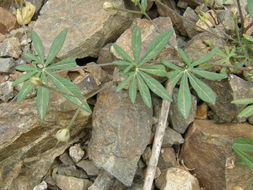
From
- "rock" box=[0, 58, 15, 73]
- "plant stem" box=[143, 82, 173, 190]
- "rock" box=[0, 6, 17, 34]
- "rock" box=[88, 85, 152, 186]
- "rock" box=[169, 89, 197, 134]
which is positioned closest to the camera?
"plant stem" box=[143, 82, 173, 190]

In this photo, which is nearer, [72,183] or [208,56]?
[208,56]

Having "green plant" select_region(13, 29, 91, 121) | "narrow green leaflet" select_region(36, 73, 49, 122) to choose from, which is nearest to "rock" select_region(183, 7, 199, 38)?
"green plant" select_region(13, 29, 91, 121)

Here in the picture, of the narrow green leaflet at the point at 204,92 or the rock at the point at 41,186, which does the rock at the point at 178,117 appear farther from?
the rock at the point at 41,186

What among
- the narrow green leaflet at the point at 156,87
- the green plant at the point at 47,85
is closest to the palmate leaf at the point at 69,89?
the green plant at the point at 47,85

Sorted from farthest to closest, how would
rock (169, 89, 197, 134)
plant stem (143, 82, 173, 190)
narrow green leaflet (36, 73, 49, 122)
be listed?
rock (169, 89, 197, 134), plant stem (143, 82, 173, 190), narrow green leaflet (36, 73, 49, 122)

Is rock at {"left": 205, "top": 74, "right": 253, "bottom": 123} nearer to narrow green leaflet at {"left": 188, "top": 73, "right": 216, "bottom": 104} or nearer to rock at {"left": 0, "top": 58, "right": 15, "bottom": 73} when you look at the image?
narrow green leaflet at {"left": 188, "top": 73, "right": 216, "bottom": 104}

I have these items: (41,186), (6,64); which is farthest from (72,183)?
(6,64)

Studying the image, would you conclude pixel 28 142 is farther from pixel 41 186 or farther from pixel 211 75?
pixel 211 75

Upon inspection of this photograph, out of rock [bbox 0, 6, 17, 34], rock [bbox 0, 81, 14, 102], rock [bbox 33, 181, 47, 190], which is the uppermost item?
rock [bbox 0, 6, 17, 34]
